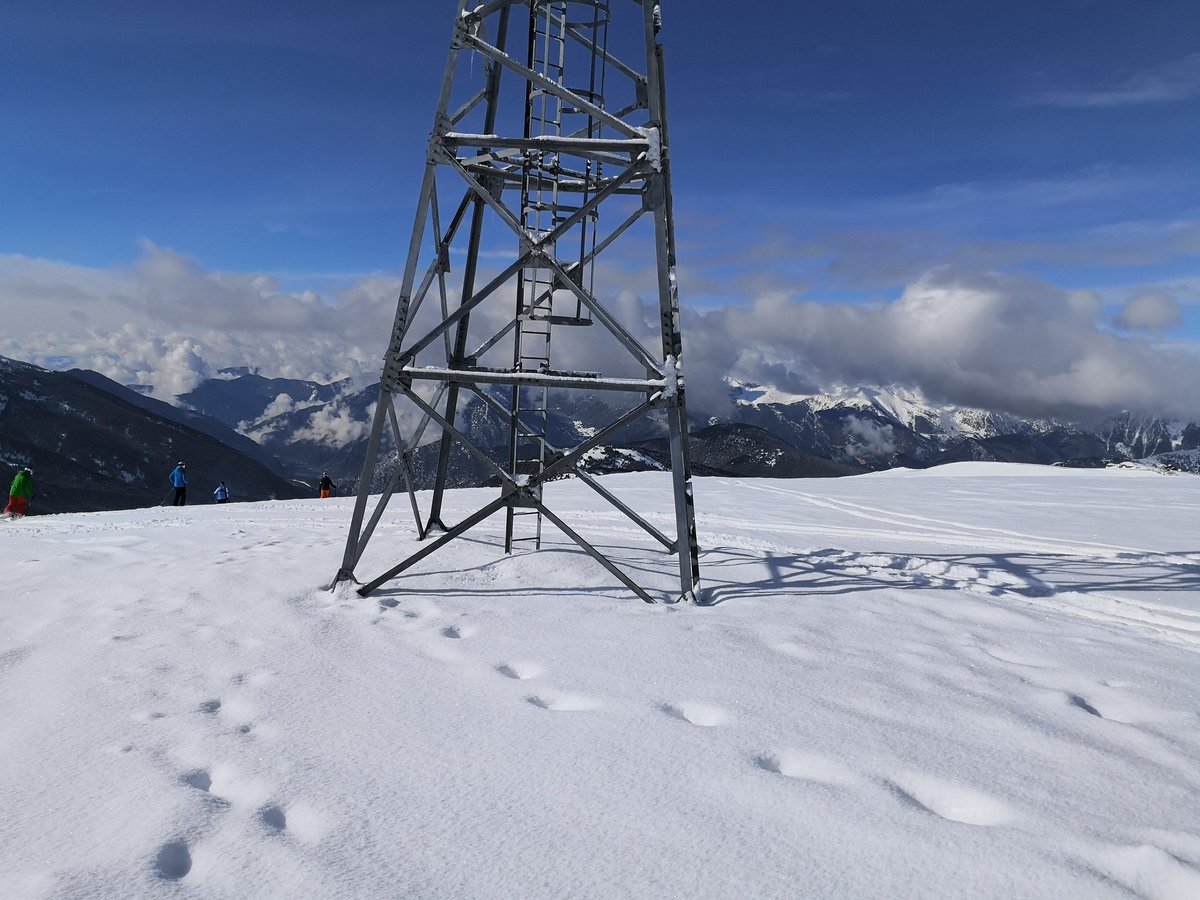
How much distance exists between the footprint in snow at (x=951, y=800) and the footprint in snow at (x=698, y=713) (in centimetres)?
→ 114

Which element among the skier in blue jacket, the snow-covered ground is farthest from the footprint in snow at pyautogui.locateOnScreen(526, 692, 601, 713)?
the skier in blue jacket

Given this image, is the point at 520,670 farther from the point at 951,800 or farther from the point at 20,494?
the point at 20,494

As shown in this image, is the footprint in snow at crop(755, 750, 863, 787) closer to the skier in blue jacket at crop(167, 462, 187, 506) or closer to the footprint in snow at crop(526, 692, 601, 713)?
the footprint in snow at crop(526, 692, 601, 713)

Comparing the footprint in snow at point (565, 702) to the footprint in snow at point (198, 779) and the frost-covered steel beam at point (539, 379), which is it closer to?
the footprint in snow at point (198, 779)

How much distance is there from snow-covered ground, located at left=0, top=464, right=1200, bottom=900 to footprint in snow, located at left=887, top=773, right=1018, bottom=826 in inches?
0.9

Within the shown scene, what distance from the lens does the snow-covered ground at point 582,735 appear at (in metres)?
3.02

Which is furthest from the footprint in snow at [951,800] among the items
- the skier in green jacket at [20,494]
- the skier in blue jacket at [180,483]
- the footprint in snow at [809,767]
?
the skier in blue jacket at [180,483]

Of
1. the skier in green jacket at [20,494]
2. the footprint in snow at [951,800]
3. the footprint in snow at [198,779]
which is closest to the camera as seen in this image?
the footprint in snow at [951,800]

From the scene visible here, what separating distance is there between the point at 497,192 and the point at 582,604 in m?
6.19

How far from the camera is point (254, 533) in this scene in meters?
12.7

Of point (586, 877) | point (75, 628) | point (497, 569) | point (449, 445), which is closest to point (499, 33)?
Answer: point (449, 445)

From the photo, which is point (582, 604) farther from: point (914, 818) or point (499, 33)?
point (499, 33)

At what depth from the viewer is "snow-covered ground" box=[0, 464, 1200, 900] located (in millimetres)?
3016

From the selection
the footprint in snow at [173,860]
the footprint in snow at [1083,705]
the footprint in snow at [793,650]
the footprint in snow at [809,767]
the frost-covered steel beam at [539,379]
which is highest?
the frost-covered steel beam at [539,379]
